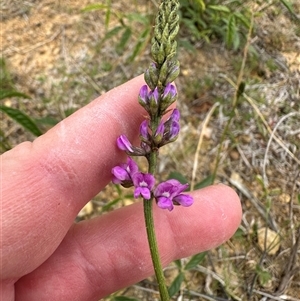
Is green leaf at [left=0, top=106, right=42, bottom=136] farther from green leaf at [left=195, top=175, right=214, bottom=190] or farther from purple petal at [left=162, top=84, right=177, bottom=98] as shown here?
purple petal at [left=162, top=84, right=177, bottom=98]

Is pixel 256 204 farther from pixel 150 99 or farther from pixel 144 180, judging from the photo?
pixel 150 99

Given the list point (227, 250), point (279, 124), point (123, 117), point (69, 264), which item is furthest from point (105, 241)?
point (279, 124)

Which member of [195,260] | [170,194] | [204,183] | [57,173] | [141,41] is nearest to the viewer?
[170,194]

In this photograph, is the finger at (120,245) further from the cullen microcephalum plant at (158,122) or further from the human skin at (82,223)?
the cullen microcephalum plant at (158,122)

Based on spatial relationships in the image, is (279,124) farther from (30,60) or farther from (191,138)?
(30,60)

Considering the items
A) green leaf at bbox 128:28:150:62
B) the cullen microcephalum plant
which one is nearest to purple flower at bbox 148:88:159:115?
the cullen microcephalum plant

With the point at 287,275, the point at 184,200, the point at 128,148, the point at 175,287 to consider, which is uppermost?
the point at 128,148

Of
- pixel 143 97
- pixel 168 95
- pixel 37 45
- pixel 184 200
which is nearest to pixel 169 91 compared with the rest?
pixel 168 95

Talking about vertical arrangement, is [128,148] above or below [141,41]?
below

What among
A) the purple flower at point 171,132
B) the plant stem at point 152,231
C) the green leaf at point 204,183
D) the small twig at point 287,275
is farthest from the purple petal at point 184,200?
the small twig at point 287,275
